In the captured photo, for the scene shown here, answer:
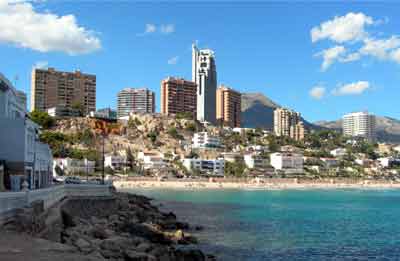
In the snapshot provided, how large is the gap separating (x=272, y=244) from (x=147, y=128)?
6004 inches

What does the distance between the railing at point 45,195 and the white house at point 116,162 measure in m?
107

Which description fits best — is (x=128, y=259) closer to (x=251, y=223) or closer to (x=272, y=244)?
(x=272, y=244)

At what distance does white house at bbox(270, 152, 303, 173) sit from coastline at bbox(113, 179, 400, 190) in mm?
16280

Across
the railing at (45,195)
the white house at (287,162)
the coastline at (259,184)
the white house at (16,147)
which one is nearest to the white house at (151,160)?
the coastline at (259,184)

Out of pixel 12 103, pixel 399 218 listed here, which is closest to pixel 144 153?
pixel 399 218

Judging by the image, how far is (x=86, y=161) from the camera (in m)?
130

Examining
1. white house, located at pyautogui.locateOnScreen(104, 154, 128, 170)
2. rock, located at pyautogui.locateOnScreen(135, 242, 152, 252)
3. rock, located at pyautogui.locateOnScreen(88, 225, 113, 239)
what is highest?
white house, located at pyautogui.locateOnScreen(104, 154, 128, 170)

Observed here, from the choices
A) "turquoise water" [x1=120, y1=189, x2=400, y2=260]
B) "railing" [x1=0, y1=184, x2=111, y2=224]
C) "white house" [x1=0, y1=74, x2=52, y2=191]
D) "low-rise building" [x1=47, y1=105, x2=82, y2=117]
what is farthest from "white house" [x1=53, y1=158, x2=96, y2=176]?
"white house" [x1=0, y1=74, x2=52, y2=191]

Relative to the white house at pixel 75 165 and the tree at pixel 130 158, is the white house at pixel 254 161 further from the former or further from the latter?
the white house at pixel 75 165

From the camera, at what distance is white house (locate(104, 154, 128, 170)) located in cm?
14988

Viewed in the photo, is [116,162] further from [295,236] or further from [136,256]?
[136,256]

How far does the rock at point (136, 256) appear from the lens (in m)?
23.2

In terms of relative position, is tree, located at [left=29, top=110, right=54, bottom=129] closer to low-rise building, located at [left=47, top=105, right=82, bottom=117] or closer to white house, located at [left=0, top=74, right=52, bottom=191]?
low-rise building, located at [left=47, top=105, right=82, bottom=117]

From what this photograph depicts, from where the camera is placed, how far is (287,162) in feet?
605
